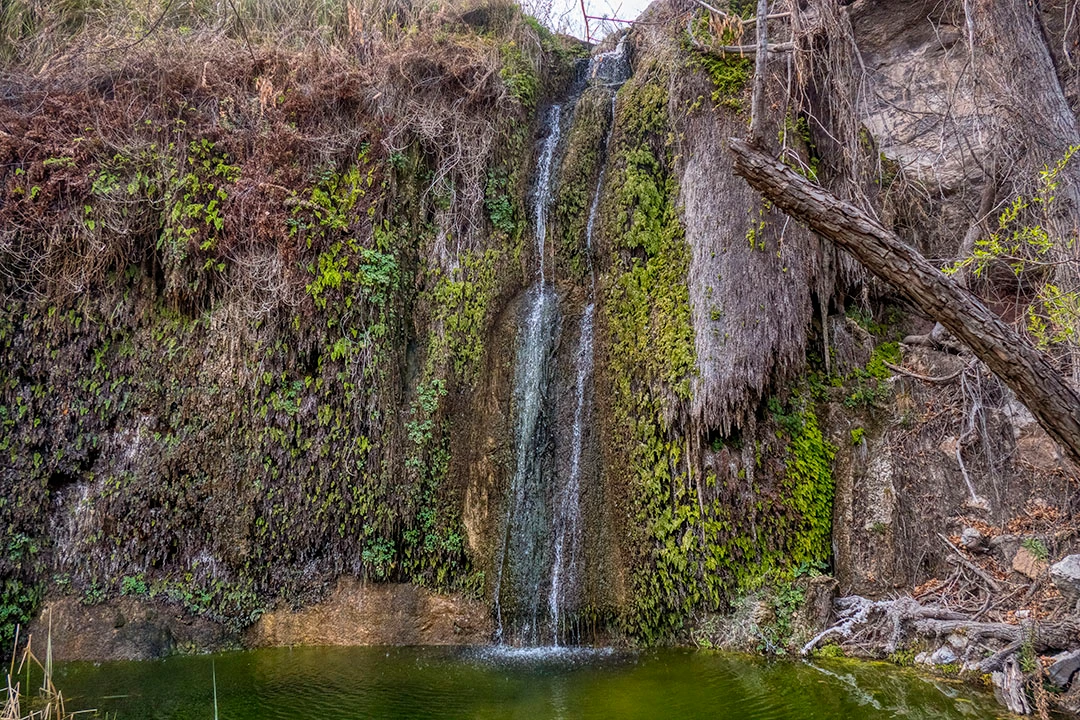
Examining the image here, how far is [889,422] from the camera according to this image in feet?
21.0

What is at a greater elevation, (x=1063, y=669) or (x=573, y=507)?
(x=573, y=507)

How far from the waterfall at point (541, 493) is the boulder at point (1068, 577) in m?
3.85

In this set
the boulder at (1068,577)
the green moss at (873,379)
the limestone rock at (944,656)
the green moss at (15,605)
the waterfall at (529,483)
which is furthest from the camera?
the waterfall at (529,483)

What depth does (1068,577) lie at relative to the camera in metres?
4.51

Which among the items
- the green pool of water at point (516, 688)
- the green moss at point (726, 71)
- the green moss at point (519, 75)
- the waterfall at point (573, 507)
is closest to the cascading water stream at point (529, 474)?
the waterfall at point (573, 507)

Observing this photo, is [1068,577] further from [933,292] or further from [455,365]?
[455,365]

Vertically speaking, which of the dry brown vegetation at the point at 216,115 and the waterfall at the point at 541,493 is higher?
the dry brown vegetation at the point at 216,115

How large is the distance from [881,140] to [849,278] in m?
2.31

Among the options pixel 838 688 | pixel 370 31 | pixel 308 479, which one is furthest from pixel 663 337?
pixel 370 31

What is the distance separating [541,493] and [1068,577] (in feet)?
14.3

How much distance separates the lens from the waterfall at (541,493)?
6.57 meters

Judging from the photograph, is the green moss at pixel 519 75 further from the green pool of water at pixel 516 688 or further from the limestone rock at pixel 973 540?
the limestone rock at pixel 973 540

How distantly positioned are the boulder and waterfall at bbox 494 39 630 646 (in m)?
3.85

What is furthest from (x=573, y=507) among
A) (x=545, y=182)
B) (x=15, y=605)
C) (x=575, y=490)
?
(x=15, y=605)
